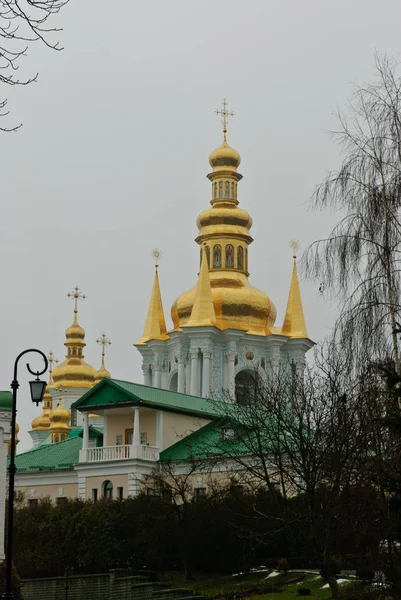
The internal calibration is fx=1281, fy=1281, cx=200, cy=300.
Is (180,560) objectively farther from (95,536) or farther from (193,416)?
(193,416)

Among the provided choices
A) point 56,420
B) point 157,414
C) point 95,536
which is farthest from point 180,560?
point 56,420

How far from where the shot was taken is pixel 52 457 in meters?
57.2

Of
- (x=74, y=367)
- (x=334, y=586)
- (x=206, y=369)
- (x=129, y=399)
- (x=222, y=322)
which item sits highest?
(x=74, y=367)

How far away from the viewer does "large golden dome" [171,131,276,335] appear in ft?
249

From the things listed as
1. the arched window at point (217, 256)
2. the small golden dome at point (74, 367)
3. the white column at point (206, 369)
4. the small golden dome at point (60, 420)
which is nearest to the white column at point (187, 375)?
the white column at point (206, 369)

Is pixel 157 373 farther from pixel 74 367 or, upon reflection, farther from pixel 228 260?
pixel 74 367

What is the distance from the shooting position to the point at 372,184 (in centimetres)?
2500

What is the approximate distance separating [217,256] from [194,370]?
9157 millimetres

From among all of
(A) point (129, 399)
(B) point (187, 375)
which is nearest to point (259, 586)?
(A) point (129, 399)

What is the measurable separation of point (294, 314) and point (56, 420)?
71.0 ft

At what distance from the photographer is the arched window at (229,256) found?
3088 inches

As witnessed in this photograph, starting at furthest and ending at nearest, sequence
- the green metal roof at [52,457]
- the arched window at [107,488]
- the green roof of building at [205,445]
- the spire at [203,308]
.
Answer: the spire at [203,308]
the green metal roof at [52,457]
the arched window at [107,488]
the green roof of building at [205,445]

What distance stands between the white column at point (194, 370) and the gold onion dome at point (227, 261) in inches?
65.6

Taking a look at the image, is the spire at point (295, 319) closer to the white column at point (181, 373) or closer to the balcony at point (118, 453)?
the white column at point (181, 373)
